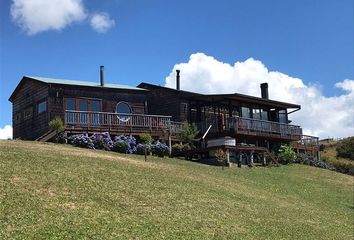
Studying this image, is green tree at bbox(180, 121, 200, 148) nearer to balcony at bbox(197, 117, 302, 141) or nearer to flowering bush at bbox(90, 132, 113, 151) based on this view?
balcony at bbox(197, 117, 302, 141)

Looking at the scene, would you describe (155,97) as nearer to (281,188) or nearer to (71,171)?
(281,188)

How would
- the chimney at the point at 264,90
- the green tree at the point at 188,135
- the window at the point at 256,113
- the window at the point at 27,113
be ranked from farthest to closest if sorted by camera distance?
the chimney at the point at 264,90 < the window at the point at 256,113 < the window at the point at 27,113 < the green tree at the point at 188,135

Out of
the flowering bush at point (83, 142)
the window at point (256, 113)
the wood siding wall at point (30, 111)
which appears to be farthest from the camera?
the window at point (256, 113)

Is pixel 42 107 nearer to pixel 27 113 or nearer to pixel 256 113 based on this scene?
pixel 27 113

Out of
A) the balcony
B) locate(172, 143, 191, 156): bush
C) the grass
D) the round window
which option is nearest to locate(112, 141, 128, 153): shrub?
locate(172, 143, 191, 156): bush

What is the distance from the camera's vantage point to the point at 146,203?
16391 millimetres

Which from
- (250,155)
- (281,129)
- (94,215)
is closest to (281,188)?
(250,155)

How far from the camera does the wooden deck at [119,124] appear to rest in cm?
3197

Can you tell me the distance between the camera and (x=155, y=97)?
41844mm

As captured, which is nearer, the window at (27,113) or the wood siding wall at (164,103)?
the window at (27,113)

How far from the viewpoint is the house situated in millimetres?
33719

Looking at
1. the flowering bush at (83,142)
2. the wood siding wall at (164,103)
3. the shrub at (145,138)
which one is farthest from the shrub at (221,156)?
the wood siding wall at (164,103)

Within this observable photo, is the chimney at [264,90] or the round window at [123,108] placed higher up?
the chimney at [264,90]

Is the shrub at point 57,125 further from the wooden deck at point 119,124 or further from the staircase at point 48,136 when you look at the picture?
the wooden deck at point 119,124
